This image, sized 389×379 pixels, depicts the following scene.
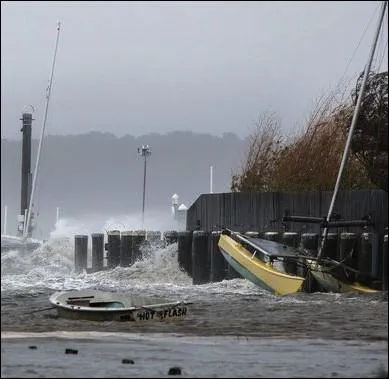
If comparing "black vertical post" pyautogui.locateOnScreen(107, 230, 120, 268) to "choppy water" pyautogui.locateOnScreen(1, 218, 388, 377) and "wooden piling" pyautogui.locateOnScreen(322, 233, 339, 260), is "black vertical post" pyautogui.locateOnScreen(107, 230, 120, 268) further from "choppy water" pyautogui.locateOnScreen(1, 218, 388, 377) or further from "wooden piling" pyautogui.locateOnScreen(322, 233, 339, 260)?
"wooden piling" pyautogui.locateOnScreen(322, 233, 339, 260)

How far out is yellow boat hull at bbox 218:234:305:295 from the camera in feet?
93.8

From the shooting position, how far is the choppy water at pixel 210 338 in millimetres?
12742

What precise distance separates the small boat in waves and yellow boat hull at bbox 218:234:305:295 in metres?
7.02

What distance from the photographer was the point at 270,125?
142 ft

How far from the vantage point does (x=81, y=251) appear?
41.0 meters

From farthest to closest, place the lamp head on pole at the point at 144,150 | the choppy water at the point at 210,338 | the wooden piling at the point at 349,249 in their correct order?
the lamp head on pole at the point at 144,150
the wooden piling at the point at 349,249
the choppy water at the point at 210,338

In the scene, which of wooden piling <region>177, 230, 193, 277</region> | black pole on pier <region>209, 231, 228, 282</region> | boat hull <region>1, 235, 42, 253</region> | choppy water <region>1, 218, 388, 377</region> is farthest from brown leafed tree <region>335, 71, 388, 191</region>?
boat hull <region>1, 235, 42, 253</region>

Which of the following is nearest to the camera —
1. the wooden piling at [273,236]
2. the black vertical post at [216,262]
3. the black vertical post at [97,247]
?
the wooden piling at [273,236]

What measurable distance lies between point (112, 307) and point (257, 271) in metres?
9.68

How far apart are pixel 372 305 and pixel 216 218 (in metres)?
14.3

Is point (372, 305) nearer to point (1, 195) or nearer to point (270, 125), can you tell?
point (1, 195)

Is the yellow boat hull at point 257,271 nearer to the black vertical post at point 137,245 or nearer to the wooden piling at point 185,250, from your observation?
the wooden piling at point 185,250

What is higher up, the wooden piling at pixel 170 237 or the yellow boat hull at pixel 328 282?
the wooden piling at pixel 170 237

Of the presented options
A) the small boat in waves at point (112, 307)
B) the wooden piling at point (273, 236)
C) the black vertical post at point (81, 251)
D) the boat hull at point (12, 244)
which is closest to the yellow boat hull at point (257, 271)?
the wooden piling at point (273, 236)
